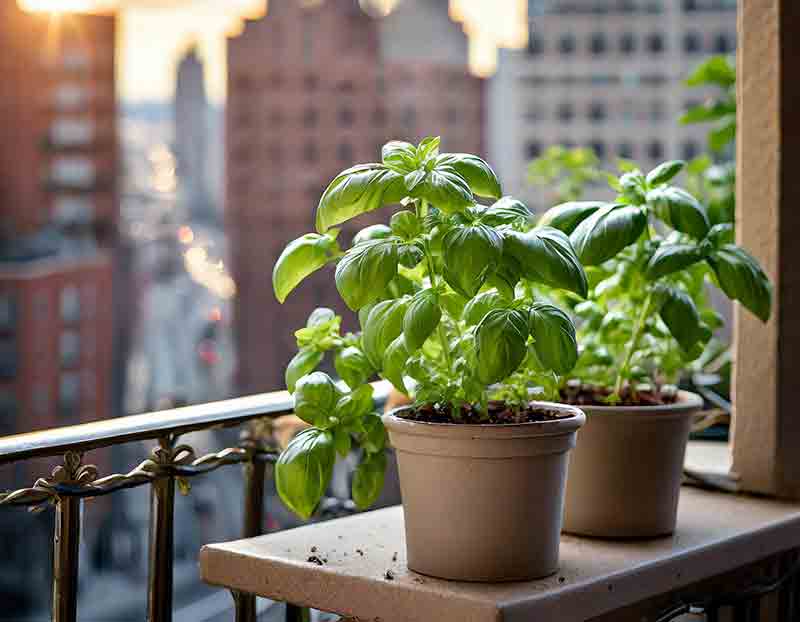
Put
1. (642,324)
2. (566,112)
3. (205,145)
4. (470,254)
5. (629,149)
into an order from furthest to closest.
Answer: (205,145) < (566,112) < (629,149) < (642,324) < (470,254)

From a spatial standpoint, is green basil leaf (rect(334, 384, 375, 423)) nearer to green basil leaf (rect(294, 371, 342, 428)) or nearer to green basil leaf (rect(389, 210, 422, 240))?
green basil leaf (rect(294, 371, 342, 428))

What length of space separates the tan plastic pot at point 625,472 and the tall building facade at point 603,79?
33258mm

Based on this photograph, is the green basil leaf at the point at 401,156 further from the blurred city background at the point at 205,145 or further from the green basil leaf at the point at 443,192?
the blurred city background at the point at 205,145

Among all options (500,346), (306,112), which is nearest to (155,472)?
(500,346)

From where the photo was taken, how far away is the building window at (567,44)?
3566 centimetres

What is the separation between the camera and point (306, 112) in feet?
125

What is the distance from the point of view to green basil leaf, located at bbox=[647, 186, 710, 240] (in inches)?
38.2

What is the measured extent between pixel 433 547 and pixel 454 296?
208mm

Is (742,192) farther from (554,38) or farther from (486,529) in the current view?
(554,38)

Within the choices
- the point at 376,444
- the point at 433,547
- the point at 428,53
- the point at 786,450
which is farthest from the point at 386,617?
the point at 428,53

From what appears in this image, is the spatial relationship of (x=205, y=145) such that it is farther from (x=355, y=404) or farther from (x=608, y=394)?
(x=355, y=404)

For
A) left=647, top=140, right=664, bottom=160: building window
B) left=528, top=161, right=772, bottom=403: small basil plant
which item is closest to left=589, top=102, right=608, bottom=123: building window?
left=647, top=140, right=664, bottom=160: building window

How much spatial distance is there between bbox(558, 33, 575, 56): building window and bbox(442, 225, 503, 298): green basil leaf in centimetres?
3642

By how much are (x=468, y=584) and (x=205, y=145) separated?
3933cm
